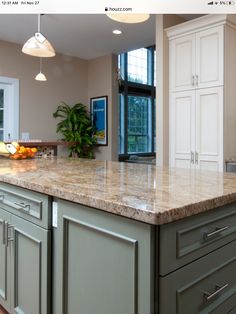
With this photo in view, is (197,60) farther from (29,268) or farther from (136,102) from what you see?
(136,102)

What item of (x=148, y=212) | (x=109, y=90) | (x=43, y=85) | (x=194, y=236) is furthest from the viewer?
(x=109, y=90)

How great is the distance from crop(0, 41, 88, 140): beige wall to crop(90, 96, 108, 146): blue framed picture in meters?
0.28

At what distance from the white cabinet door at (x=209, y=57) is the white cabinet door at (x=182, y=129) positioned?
0.23 m

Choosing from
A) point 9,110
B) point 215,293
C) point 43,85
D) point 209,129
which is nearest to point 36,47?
point 209,129

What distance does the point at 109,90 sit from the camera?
609cm

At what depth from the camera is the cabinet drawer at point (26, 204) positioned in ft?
4.57

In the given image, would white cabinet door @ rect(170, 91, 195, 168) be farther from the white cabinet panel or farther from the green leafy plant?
the green leafy plant

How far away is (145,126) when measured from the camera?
777 cm

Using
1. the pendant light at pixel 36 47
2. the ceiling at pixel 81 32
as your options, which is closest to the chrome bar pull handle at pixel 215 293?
the pendant light at pixel 36 47

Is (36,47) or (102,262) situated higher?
(36,47)

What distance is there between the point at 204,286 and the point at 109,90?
5326mm

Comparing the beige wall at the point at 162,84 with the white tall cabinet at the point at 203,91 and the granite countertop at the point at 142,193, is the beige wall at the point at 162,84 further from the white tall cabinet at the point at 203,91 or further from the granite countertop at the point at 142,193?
the granite countertop at the point at 142,193

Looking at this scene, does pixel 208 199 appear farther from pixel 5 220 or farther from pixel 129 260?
pixel 5 220

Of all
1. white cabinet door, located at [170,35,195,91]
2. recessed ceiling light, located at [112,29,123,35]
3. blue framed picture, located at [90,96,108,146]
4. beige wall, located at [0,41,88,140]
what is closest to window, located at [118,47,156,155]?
blue framed picture, located at [90,96,108,146]
